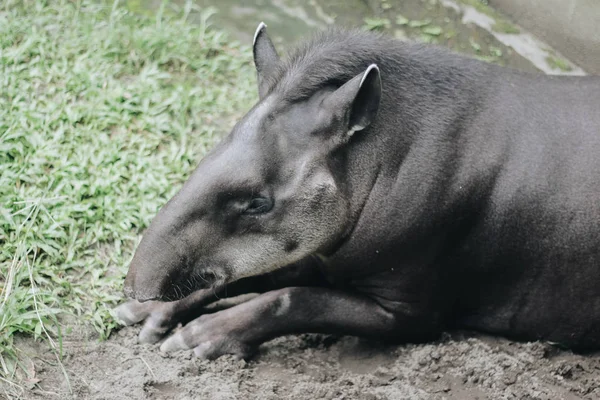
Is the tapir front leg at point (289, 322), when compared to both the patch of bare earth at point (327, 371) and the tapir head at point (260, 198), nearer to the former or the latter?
the patch of bare earth at point (327, 371)

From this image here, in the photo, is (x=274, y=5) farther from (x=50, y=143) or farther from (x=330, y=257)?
(x=330, y=257)

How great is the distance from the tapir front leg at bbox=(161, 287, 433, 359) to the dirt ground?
9 cm

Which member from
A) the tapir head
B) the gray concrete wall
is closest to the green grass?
the tapir head

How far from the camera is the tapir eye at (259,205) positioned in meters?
4.74

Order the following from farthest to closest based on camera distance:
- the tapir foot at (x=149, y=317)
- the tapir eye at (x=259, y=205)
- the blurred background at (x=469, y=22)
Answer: the blurred background at (x=469, y=22) → the tapir foot at (x=149, y=317) → the tapir eye at (x=259, y=205)

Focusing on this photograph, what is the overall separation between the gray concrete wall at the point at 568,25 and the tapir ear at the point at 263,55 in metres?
2.74

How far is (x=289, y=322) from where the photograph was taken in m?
5.14

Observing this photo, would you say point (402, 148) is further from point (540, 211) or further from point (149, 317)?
point (149, 317)

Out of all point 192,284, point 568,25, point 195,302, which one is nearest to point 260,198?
point 192,284

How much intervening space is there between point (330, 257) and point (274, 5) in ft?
12.6

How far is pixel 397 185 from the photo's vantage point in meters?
4.99

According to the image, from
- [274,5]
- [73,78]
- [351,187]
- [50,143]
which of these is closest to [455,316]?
[351,187]

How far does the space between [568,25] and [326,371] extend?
11.4 feet

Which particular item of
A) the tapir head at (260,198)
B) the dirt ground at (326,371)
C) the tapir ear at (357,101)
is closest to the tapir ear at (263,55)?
the tapir head at (260,198)
